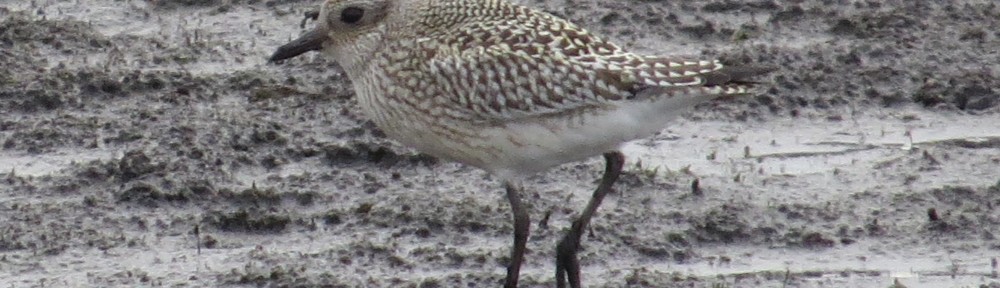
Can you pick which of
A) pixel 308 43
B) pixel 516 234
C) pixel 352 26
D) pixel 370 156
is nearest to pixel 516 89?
pixel 516 234

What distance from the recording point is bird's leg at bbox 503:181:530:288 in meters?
8.49

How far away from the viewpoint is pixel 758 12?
39.7 ft

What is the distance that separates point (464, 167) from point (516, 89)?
5.72ft

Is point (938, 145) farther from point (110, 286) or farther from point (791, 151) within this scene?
point (110, 286)

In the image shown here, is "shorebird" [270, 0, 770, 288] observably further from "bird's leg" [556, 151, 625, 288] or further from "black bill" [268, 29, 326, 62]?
"black bill" [268, 29, 326, 62]

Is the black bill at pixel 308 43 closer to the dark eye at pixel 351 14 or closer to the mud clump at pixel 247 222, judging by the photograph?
the dark eye at pixel 351 14

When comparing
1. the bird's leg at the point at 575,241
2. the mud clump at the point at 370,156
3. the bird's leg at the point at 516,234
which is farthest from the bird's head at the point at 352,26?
the mud clump at the point at 370,156

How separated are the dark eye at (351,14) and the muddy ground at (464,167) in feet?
3.00

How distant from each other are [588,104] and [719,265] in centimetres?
112

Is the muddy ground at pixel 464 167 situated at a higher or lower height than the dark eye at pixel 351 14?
lower

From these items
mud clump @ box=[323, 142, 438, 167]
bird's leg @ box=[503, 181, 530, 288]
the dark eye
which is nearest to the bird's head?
the dark eye

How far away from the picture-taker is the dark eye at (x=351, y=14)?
8758mm

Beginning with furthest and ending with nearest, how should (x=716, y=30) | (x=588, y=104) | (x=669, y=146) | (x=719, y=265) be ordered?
(x=716, y=30) → (x=669, y=146) → (x=719, y=265) → (x=588, y=104)

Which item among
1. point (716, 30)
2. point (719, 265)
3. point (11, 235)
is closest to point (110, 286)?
point (11, 235)
